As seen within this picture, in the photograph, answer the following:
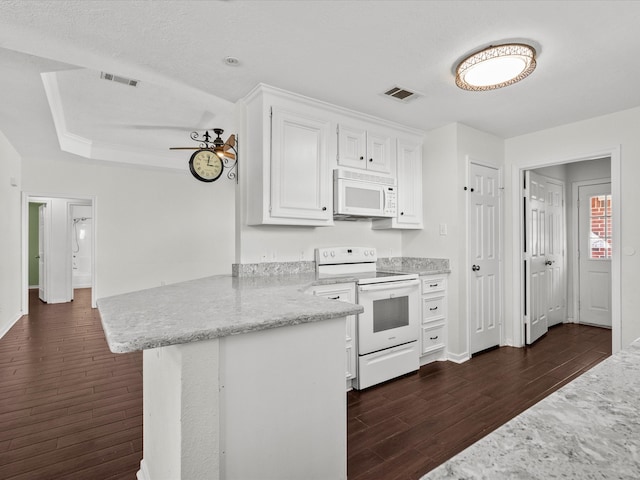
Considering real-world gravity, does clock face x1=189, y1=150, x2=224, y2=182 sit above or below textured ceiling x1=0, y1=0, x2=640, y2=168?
below

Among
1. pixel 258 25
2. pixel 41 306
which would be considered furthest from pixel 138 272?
pixel 258 25

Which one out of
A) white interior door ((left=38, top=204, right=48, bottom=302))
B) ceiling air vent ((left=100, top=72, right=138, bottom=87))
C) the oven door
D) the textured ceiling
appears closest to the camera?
the textured ceiling

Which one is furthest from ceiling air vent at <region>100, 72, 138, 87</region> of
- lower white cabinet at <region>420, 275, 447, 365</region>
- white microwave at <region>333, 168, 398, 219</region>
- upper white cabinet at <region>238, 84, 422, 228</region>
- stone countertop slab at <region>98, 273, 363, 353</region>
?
lower white cabinet at <region>420, 275, 447, 365</region>

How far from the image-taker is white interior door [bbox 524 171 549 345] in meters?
3.92

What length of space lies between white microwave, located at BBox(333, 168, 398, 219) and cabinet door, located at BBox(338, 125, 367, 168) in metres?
0.11

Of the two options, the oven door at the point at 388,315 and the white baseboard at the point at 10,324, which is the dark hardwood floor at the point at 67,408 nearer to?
the white baseboard at the point at 10,324

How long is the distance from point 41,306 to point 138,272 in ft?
6.49

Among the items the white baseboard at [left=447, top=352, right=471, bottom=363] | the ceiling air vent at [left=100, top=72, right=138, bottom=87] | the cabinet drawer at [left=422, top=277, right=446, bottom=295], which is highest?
the ceiling air vent at [left=100, top=72, right=138, bottom=87]

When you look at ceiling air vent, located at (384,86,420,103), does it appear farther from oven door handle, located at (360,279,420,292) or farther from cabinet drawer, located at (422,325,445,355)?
cabinet drawer, located at (422,325,445,355)

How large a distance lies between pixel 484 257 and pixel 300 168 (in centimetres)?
224

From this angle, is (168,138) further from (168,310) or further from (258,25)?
(168,310)

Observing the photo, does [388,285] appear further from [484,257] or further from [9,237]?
[9,237]

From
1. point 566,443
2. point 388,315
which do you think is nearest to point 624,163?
point 388,315

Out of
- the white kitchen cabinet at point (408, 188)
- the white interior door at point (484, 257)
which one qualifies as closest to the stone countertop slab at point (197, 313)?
the white kitchen cabinet at point (408, 188)
